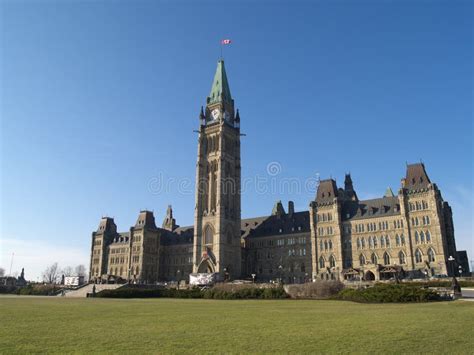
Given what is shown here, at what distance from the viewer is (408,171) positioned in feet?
290

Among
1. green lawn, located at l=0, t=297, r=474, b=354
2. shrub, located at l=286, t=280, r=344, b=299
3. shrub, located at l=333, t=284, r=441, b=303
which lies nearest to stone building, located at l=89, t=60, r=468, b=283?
shrub, located at l=286, t=280, r=344, b=299

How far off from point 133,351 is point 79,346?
2217 millimetres

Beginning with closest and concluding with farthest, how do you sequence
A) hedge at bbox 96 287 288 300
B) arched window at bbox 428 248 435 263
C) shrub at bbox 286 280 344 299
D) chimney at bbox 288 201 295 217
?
shrub at bbox 286 280 344 299 < hedge at bbox 96 287 288 300 < arched window at bbox 428 248 435 263 < chimney at bbox 288 201 295 217

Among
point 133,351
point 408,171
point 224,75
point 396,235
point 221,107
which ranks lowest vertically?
point 133,351

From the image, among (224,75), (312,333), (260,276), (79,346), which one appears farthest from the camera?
(224,75)

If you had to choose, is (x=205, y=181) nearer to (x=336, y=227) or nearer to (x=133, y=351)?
(x=336, y=227)

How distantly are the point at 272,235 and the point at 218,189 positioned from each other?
1954cm

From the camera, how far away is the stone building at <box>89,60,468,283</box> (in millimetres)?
82688

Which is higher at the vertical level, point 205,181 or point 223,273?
point 205,181

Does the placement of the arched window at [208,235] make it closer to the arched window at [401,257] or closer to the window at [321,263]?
the window at [321,263]

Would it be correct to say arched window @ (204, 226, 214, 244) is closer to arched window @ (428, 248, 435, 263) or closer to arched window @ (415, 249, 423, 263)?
arched window @ (415, 249, 423, 263)

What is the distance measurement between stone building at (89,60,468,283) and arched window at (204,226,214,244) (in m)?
0.26

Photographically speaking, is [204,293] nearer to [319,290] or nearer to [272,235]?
[319,290]

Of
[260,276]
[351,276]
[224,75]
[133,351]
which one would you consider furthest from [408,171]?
[133,351]
